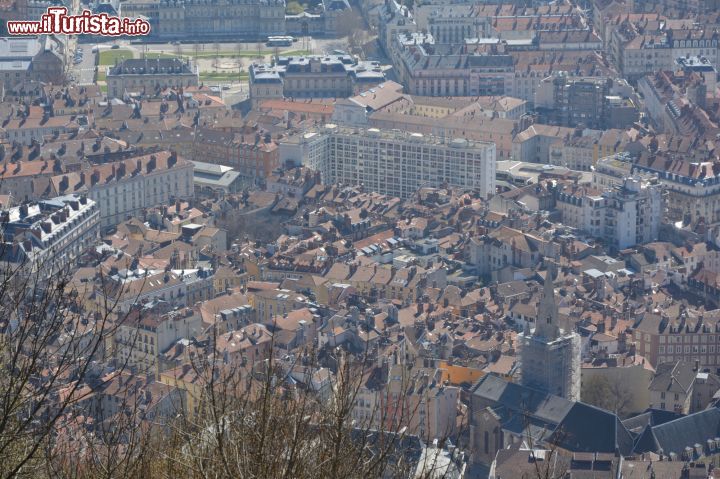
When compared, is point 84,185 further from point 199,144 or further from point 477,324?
point 477,324

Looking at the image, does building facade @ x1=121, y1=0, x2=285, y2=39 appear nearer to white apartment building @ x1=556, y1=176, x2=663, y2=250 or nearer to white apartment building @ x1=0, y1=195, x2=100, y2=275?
white apartment building @ x1=0, y1=195, x2=100, y2=275

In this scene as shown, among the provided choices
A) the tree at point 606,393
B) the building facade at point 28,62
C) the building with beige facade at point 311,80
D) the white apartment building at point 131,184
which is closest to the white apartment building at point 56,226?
the white apartment building at point 131,184

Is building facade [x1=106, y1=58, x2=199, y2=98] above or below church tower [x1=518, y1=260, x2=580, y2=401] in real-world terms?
above

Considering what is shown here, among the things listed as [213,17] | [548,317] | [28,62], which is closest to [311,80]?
[28,62]

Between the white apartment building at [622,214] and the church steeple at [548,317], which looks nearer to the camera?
the church steeple at [548,317]

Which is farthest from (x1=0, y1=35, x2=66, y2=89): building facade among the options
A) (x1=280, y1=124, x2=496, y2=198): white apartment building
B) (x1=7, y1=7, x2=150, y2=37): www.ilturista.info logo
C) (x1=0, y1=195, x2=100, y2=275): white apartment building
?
(x1=0, y1=195, x2=100, y2=275): white apartment building

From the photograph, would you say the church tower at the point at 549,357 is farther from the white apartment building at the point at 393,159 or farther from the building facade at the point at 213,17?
the building facade at the point at 213,17

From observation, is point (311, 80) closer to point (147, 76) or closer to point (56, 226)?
point (147, 76)
